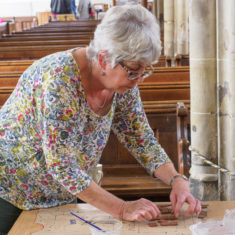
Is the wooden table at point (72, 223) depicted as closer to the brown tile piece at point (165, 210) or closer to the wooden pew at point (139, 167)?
the brown tile piece at point (165, 210)

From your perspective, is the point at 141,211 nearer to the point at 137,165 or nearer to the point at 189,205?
the point at 189,205

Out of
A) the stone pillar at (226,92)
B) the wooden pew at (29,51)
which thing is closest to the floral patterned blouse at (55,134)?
the stone pillar at (226,92)

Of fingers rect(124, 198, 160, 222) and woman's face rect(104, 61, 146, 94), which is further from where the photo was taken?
fingers rect(124, 198, 160, 222)

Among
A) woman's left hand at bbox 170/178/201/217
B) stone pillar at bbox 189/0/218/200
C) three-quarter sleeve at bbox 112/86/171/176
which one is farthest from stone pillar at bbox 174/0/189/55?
woman's left hand at bbox 170/178/201/217

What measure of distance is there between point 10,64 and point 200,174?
3.02m

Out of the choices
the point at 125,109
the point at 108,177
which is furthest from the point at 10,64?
the point at 125,109

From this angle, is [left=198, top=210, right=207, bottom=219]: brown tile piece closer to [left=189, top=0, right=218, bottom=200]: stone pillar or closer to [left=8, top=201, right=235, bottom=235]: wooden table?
[left=8, top=201, right=235, bottom=235]: wooden table

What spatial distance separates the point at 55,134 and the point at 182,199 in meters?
0.57

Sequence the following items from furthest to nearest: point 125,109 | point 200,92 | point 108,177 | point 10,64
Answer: point 10,64
point 108,177
point 200,92
point 125,109

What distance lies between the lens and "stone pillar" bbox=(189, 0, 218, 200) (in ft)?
10.5

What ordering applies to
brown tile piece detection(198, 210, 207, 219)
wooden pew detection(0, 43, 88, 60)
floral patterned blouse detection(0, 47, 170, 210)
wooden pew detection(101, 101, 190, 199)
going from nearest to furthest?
floral patterned blouse detection(0, 47, 170, 210) < brown tile piece detection(198, 210, 207, 219) < wooden pew detection(101, 101, 190, 199) < wooden pew detection(0, 43, 88, 60)

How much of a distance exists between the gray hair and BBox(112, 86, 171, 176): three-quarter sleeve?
39cm

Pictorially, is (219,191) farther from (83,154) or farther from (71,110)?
(71,110)

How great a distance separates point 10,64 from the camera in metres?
5.51
